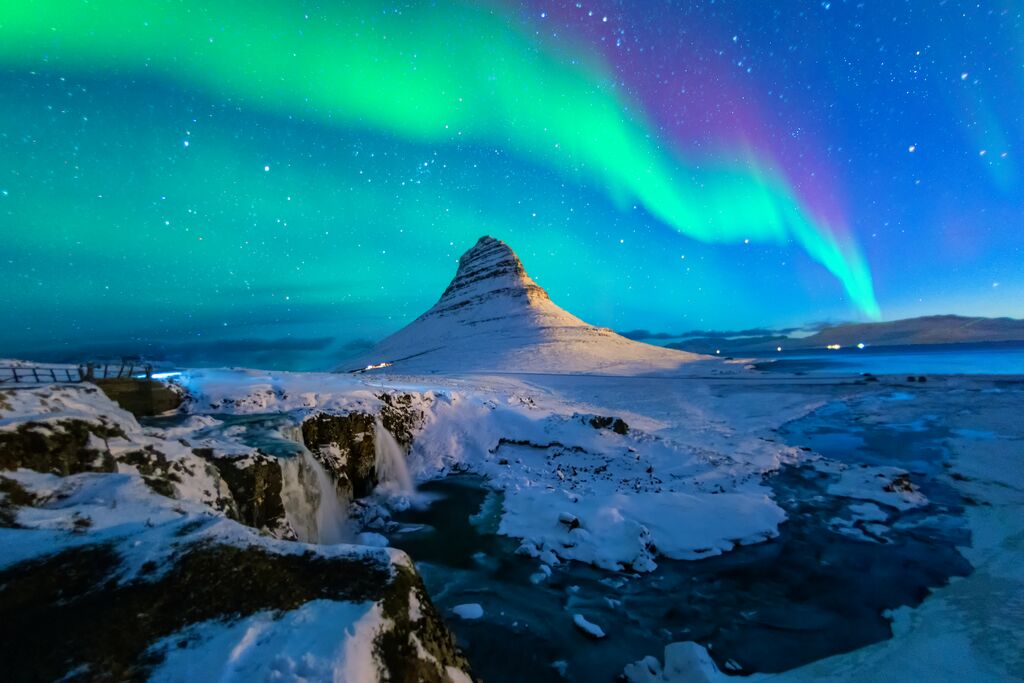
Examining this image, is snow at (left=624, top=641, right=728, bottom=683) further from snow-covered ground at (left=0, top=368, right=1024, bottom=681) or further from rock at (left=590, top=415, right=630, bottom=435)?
rock at (left=590, top=415, right=630, bottom=435)

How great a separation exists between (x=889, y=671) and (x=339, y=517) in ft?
37.0

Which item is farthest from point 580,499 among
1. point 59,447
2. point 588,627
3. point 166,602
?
point 59,447

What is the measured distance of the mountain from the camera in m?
65.4

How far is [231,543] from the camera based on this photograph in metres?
4.14

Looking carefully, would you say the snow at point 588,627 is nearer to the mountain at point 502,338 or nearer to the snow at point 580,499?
the snow at point 580,499

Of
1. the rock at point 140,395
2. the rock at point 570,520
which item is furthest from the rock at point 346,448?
the rock at point 570,520

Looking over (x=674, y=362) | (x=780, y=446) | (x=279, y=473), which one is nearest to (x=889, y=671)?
(x=279, y=473)

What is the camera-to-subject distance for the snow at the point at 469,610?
747 cm

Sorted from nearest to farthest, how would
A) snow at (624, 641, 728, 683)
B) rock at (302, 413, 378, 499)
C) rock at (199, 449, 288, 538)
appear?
snow at (624, 641, 728, 683)
rock at (199, 449, 288, 538)
rock at (302, 413, 378, 499)

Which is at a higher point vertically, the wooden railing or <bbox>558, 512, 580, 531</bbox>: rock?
the wooden railing

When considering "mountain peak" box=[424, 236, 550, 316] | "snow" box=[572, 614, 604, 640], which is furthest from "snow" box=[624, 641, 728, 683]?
"mountain peak" box=[424, 236, 550, 316]

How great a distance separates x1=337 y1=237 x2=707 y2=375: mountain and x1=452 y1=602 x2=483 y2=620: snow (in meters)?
49.0

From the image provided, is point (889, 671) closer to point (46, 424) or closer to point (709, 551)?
point (709, 551)

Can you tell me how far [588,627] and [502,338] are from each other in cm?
8010
